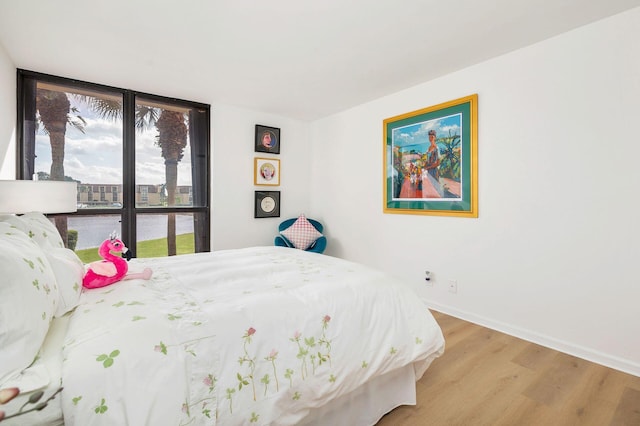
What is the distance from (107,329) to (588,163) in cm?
301

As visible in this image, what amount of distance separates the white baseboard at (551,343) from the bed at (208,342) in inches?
50.7

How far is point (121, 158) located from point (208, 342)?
3264mm

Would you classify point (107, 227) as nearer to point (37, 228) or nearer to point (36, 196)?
point (36, 196)

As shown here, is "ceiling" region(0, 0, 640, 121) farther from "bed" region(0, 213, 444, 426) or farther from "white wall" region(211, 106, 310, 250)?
"bed" region(0, 213, 444, 426)

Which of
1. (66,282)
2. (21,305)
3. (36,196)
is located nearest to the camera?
(21,305)

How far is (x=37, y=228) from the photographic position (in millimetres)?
1525

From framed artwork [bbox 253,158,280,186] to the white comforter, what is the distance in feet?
8.42

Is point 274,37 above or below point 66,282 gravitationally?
above

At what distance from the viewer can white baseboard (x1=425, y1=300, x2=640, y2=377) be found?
2.08 meters

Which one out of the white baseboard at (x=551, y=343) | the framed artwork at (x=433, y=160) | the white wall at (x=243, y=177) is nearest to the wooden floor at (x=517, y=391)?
the white baseboard at (x=551, y=343)

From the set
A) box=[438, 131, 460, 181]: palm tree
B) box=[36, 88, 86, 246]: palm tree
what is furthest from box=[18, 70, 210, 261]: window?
box=[438, 131, 460, 181]: palm tree

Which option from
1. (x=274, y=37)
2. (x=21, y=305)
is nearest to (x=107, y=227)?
(x=274, y=37)

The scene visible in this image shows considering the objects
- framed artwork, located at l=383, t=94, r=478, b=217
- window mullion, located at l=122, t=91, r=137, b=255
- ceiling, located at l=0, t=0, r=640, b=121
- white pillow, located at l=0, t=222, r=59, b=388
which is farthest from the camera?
window mullion, located at l=122, t=91, r=137, b=255

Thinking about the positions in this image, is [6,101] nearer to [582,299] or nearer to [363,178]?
[363,178]
